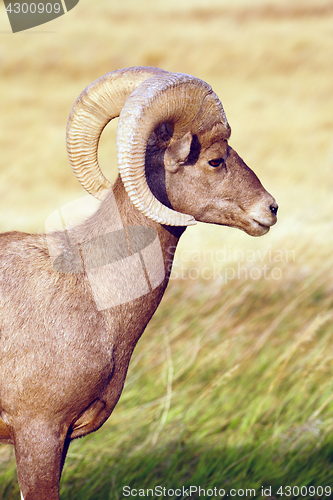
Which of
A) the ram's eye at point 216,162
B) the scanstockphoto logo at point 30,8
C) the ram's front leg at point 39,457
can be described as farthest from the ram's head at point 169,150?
the scanstockphoto logo at point 30,8

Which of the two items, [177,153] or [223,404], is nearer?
[177,153]

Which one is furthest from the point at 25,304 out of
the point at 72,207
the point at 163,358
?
the point at 163,358

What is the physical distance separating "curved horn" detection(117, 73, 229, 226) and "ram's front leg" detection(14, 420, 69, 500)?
1.47 m

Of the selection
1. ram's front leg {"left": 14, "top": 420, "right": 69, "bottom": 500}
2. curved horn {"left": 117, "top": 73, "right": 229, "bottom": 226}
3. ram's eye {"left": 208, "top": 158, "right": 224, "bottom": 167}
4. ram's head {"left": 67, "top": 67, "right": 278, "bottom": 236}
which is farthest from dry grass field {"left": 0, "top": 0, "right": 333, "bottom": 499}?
curved horn {"left": 117, "top": 73, "right": 229, "bottom": 226}

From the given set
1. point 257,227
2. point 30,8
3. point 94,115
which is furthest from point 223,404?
point 30,8

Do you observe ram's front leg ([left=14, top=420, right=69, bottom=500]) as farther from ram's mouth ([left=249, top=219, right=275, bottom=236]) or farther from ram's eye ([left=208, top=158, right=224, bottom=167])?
ram's eye ([left=208, top=158, right=224, bottom=167])

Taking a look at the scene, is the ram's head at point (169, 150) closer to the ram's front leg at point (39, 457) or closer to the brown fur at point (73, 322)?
the brown fur at point (73, 322)

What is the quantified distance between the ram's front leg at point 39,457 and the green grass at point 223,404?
1.45m

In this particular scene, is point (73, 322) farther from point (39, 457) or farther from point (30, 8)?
point (30, 8)

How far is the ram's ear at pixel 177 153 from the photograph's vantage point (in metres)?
3.52

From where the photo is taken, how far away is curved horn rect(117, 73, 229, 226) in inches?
125

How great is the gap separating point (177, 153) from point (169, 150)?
8 cm

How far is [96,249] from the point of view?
3.54 metres

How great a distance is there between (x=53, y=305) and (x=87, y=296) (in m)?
0.22
